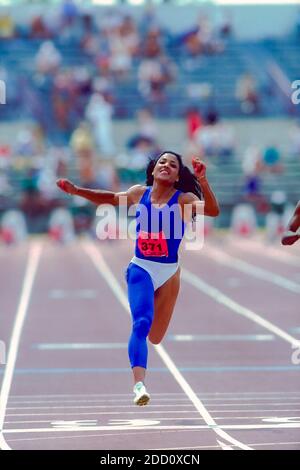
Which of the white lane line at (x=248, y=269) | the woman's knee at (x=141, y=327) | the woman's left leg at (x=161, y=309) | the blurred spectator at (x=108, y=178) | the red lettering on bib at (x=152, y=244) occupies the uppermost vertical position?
the blurred spectator at (x=108, y=178)

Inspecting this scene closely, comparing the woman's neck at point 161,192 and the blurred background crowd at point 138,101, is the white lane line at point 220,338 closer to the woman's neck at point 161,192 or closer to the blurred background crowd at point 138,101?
the woman's neck at point 161,192

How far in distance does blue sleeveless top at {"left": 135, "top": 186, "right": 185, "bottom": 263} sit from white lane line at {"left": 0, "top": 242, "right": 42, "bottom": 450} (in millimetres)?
1479

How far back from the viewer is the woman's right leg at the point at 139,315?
8844 millimetres

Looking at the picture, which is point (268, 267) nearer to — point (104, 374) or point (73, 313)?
point (73, 313)

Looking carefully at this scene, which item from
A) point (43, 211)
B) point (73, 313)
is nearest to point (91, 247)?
point (43, 211)

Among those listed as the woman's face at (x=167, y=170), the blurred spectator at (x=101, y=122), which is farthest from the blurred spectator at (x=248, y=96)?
the woman's face at (x=167, y=170)

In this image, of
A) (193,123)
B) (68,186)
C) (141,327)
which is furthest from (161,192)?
(193,123)

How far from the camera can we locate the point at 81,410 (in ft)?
31.4

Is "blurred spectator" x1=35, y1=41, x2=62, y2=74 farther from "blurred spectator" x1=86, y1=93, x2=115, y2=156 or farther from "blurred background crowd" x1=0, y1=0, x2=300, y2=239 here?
"blurred spectator" x1=86, y1=93, x2=115, y2=156

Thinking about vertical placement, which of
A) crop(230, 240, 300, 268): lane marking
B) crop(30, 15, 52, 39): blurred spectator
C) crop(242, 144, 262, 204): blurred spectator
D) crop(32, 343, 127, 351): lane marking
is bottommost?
crop(32, 343, 127, 351): lane marking

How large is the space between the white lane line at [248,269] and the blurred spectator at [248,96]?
832cm

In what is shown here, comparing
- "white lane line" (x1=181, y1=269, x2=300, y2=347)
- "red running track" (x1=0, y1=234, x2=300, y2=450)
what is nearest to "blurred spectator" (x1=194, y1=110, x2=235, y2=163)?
"red running track" (x1=0, y1=234, x2=300, y2=450)

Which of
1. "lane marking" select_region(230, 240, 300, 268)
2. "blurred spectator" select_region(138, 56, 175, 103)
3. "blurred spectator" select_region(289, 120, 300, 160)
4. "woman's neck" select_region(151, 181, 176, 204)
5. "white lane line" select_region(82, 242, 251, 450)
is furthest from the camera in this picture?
"blurred spectator" select_region(138, 56, 175, 103)

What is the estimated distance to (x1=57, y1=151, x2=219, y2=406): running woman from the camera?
29.4 feet
